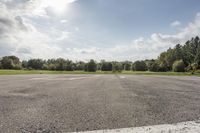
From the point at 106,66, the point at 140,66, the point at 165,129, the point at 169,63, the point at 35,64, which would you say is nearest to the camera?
the point at 165,129

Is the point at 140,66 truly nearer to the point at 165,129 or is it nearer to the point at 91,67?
the point at 91,67

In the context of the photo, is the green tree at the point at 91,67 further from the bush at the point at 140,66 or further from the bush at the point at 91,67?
the bush at the point at 140,66

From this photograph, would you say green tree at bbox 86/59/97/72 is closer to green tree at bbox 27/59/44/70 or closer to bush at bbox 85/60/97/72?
bush at bbox 85/60/97/72

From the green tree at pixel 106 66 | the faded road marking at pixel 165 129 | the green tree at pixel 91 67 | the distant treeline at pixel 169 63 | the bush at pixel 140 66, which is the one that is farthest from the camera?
the green tree at pixel 106 66

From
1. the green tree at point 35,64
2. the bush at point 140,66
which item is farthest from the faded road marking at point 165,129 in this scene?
the green tree at point 35,64

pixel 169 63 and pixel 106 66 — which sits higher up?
pixel 169 63

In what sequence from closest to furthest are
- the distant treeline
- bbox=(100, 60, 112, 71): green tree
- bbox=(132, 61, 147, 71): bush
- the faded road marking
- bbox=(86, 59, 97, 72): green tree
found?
the faded road marking < the distant treeline < bbox=(86, 59, 97, 72): green tree < bbox=(132, 61, 147, 71): bush < bbox=(100, 60, 112, 71): green tree

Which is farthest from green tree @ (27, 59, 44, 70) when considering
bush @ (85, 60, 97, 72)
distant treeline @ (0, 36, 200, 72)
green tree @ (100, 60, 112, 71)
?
bush @ (85, 60, 97, 72)

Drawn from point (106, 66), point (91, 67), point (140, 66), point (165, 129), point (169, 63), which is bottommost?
point (165, 129)

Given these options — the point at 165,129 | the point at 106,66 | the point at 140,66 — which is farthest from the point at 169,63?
the point at 165,129

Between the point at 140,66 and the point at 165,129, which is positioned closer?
the point at 165,129

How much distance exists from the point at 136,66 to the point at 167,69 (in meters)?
20.1

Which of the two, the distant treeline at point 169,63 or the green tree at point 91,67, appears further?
the green tree at point 91,67

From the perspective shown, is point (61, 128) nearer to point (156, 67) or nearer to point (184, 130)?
point (184, 130)
